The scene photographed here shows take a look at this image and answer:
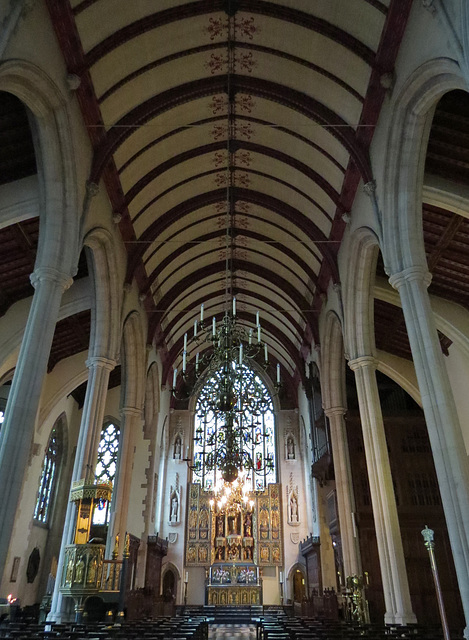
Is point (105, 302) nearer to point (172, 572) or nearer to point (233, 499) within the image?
point (233, 499)

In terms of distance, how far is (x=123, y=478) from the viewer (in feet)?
44.3

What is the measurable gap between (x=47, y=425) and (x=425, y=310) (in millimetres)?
12745

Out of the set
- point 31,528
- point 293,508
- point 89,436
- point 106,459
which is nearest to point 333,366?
point 89,436

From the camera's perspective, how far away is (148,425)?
57.9ft

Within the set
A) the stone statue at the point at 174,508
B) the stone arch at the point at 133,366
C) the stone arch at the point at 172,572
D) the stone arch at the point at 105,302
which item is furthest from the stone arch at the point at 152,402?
the stone arch at the point at 105,302

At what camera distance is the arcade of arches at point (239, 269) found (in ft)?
24.7

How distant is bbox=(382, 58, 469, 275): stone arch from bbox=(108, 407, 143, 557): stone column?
30.0 feet

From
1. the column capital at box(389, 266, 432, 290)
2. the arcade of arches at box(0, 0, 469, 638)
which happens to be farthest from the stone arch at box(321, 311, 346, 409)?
the column capital at box(389, 266, 432, 290)

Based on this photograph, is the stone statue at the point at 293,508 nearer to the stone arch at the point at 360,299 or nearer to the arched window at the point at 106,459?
the arched window at the point at 106,459

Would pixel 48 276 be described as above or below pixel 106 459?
below

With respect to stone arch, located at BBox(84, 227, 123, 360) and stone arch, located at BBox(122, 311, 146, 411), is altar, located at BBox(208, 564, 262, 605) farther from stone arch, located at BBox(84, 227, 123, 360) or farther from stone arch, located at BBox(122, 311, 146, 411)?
stone arch, located at BBox(84, 227, 123, 360)

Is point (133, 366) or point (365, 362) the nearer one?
point (365, 362)

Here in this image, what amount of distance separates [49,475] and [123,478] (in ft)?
16.4

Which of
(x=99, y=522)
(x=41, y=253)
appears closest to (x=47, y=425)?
(x=99, y=522)
